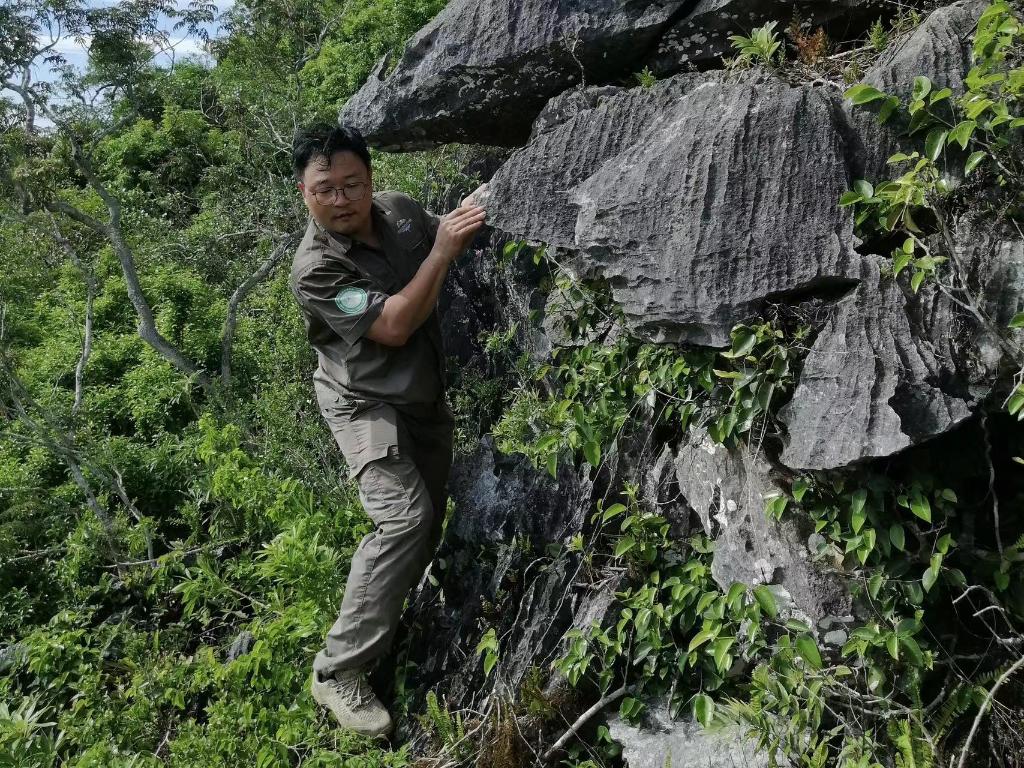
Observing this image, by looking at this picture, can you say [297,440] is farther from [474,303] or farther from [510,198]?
[510,198]

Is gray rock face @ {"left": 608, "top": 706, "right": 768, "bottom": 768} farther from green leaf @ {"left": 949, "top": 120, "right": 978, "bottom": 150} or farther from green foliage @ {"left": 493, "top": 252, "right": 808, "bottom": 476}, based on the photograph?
green leaf @ {"left": 949, "top": 120, "right": 978, "bottom": 150}

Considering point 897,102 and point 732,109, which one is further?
point 732,109

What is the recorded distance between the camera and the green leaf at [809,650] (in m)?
3.24

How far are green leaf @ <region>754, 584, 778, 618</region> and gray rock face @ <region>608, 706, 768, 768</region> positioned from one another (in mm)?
584

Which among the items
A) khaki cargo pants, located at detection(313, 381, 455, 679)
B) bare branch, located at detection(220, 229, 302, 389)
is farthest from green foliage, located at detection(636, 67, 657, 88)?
bare branch, located at detection(220, 229, 302, 389)

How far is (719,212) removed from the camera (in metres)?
3.46

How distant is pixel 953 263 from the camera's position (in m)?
3.18

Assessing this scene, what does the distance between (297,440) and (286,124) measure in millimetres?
4170

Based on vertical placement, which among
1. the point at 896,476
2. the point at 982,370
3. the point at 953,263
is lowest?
the point at 896,476

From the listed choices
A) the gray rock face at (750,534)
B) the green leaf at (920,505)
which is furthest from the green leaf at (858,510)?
the gray rock face at (750,534)

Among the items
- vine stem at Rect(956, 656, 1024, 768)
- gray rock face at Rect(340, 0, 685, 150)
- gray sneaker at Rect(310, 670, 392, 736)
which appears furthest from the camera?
gray rock face at Rect(340, 0, 685, 150)

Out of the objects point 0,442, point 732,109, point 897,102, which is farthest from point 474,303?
point 0,442

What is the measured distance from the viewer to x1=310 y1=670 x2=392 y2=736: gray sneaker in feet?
14.0

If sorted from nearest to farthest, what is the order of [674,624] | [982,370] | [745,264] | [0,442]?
[982,370]
[745,264]
[674,624]
[0,442]
